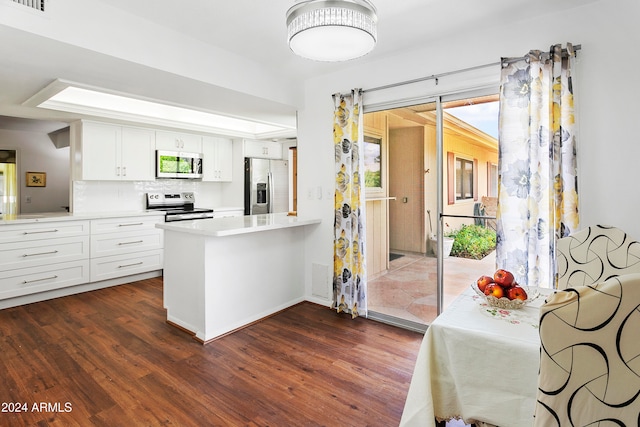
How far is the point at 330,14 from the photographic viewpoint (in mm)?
1766

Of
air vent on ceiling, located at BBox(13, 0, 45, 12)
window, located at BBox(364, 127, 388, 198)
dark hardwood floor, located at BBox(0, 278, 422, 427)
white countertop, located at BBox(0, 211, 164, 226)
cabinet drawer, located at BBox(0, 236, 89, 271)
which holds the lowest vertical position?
dark hardwood floor, located at BBox(0, 278, 422, 427)

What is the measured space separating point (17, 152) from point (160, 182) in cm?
275

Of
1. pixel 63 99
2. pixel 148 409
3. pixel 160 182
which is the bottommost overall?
pixel 148 409

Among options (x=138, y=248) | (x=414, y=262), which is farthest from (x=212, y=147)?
(x=414, y=262)

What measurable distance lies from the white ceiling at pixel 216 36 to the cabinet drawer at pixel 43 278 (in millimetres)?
1859

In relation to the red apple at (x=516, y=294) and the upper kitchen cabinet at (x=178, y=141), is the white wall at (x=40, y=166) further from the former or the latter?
the red apple at (x=516, y=294)

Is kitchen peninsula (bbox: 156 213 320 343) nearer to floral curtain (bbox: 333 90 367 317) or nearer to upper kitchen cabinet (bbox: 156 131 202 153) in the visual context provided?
floral curtain (bbox: 333 90 367 317)

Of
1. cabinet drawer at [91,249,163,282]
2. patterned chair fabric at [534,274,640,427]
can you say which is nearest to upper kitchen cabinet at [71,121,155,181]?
cabinet drawer at [91,249,163,282]

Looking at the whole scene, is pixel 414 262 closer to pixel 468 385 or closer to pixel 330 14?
pixel 468 385

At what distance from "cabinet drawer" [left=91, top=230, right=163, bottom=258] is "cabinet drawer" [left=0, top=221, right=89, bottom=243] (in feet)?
0.64

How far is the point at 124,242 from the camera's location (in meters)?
4.61

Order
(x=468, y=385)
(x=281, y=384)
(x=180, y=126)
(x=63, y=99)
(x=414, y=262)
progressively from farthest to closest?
(x=180, y=126) < (x=63, y=99) < (x=414, y=262) < (x=281, y=384) < (x=468, y=385)

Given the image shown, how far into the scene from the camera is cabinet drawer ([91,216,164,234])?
4.38m

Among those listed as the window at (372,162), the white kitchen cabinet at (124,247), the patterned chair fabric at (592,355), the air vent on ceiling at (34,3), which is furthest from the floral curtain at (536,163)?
the white kitchen cabinet at (124,247)
